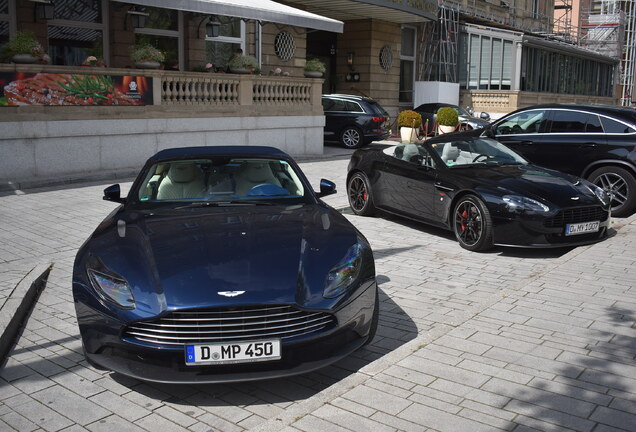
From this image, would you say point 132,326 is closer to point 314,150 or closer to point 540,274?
point 540,274

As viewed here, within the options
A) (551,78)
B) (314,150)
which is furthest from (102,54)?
(551,78)

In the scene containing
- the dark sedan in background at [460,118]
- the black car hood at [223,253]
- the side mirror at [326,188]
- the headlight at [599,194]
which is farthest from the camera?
the dark sedan in background at [460,118]

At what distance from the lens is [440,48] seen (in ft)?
107

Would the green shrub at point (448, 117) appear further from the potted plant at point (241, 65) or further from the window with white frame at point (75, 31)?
the window with white frame at point (75, 31)

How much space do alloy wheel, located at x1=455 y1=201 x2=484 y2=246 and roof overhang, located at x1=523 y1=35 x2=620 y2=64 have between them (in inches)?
1093

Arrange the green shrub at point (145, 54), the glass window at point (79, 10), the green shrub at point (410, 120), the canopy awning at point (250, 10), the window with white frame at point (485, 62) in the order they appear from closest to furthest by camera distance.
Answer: the green shrub at point (145, 54), the canopy awning at point (250, 10), the glass window at point (79, 10), the green shrub at point (410, 120), the window with white frame at point (485, 62)

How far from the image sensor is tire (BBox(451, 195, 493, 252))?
26.5 feet

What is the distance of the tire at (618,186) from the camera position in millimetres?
10547

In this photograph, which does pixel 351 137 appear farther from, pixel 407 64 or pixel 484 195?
pixel 484 195

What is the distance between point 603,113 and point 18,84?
10.5 metres

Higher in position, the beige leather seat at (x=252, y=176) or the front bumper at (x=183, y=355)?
the beige leather seat at (x=252, y=176)

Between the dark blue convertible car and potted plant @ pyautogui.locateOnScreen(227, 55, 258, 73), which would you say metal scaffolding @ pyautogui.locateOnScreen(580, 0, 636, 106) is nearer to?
potted plant @ pyautogui.locateOnScreen(227, 55, 258, 73)

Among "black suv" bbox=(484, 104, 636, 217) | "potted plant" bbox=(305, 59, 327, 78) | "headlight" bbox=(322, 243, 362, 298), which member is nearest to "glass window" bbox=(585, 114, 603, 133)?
"black suv" bbox=(484, 104, 636, 217)

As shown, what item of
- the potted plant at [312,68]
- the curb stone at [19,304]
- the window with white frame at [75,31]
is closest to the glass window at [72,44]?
the window with white frame at [75,31]
